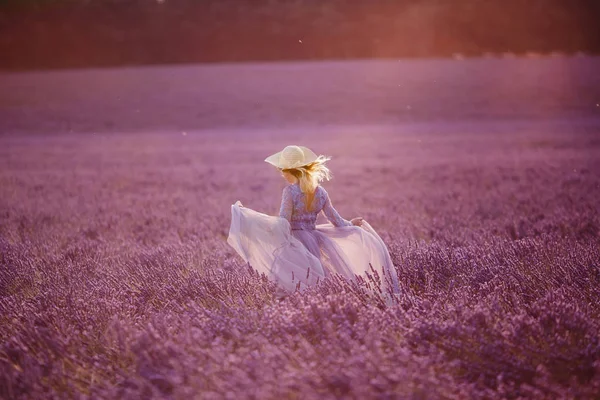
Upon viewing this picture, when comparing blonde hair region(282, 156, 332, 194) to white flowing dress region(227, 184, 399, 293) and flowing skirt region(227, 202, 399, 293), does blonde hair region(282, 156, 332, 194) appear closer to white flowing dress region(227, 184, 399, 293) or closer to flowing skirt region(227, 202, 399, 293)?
white flowing dress region(227, 184, 399, 293)

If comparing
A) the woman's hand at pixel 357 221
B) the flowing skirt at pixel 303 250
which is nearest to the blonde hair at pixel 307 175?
the flowing skirt at pixel 303 250

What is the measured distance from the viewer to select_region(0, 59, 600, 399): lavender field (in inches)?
81.9

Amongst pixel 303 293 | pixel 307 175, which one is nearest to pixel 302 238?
pixel 307 175

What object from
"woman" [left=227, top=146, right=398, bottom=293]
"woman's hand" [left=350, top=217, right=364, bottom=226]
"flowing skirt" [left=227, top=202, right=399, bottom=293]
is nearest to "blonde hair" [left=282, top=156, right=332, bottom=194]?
"woman" [left=227, top=146, right=398, bottom=293]

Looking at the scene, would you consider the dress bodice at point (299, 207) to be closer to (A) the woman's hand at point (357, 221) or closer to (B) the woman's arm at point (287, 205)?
(B) the woman's arm at point (287, 205)

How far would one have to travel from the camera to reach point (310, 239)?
3627 millimetres

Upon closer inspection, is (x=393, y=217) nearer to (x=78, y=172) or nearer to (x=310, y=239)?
(x=310, y=239)

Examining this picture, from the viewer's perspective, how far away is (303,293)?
9.71 feet

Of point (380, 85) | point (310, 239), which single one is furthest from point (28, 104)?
point (310, 239)

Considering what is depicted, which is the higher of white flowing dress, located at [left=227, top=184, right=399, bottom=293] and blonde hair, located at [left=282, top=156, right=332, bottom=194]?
blonde hair, located at [left=282, top=156, right=332, bottom=194]

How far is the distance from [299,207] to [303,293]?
0.84 metres

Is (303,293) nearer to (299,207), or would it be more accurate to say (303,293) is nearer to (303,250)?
(303,250)

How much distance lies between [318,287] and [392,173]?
296 inches

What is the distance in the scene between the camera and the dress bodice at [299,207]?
3.64 meters
